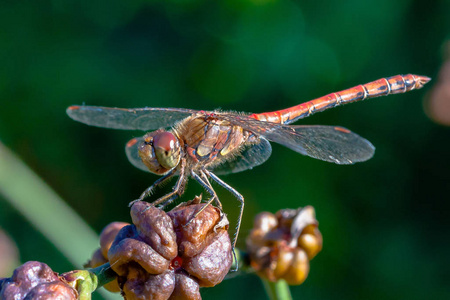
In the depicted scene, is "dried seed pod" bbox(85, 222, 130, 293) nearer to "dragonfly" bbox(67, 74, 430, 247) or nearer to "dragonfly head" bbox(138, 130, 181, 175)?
"dragonfly" bbox(67, 74, 430, 247)

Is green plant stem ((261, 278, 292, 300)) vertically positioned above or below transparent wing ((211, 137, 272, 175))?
below

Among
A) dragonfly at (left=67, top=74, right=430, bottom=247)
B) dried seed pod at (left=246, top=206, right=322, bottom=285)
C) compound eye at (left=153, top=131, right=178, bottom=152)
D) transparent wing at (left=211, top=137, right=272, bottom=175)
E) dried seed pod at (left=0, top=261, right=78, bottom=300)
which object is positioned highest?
dried seed pod at (left=0, top=261, right=78, bottom=300)

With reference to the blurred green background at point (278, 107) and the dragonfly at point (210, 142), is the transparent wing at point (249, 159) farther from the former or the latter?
the blurred green background at point (278, 107)

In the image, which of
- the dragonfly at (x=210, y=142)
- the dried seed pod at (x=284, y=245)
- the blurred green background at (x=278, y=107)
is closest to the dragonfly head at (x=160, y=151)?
the dragonfly at (x=210, y=142)

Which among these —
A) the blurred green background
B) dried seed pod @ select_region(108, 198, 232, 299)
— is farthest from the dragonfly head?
the blurred green background

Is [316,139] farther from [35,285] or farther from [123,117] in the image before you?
[35,285]
